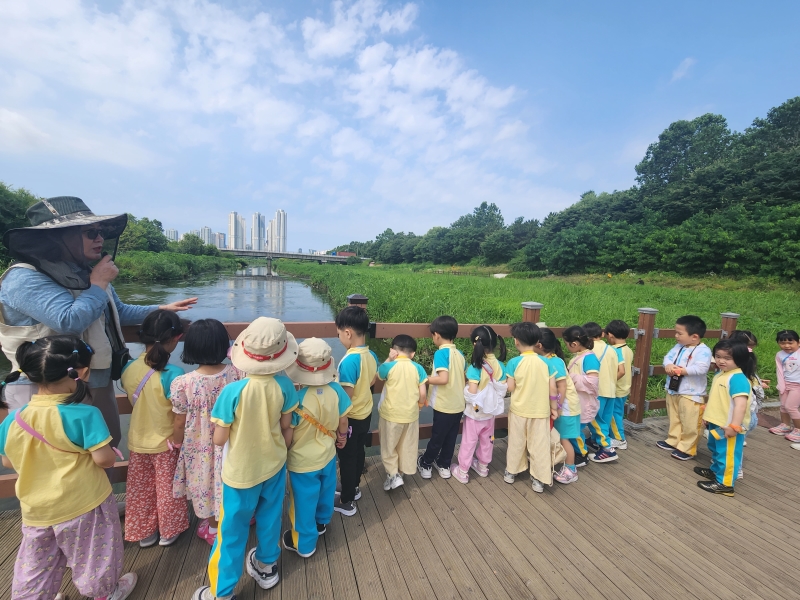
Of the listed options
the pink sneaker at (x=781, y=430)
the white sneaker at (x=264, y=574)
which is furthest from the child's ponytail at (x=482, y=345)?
the pink sneaker at (x=781, y=430)

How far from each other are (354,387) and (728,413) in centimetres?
304

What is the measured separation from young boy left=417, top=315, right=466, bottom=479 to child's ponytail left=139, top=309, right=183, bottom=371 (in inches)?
67.0

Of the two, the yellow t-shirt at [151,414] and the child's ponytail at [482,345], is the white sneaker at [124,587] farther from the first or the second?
the child's ponytail at [482,345]

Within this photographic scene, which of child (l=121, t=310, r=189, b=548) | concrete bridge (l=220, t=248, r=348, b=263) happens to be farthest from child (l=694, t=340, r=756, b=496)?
concrete bridge (l=220, t=248, r=348, b=263)

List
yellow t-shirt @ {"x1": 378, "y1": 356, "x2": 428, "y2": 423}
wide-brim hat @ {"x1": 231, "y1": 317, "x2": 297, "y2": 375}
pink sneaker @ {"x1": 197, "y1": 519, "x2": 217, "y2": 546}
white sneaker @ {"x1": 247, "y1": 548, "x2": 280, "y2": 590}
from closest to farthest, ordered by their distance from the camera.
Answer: wide-brim hat @ {"x1": 231, "y1": 317, "x2": 297, "y2": 375} < white sneaker @ {"x1": 247, "y1": 548, "x2": 280, "y2": 590} < pink sneaker @ {"x1": 197, "y1": 519, "x2": 217, "y2": 546} < yellow t-shirt @ {"x1": 378, "y1": 356, "x2": 428, "y2": 423}

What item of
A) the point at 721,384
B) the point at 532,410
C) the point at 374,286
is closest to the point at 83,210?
the point at 532,410

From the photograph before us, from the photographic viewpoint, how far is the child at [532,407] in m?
2.75

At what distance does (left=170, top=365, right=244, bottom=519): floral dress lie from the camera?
186cm

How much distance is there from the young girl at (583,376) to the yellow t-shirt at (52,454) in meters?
3.22

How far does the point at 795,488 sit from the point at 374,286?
1611cm

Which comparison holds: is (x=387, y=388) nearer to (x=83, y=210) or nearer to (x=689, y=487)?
(x=83, y=210)

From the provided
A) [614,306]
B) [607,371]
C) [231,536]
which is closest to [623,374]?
[607,371]

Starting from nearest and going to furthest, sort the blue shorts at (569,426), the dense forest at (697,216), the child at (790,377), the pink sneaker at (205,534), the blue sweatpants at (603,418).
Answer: the pink sneaker at (205,534), the blue shorts at (569,426), the blue sweatpants at (603,418), the child at (790,377), the dense forest at (697,216)

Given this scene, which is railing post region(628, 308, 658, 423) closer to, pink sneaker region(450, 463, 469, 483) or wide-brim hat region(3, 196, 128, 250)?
pink sneaker region(450, 463, 469, 483)
